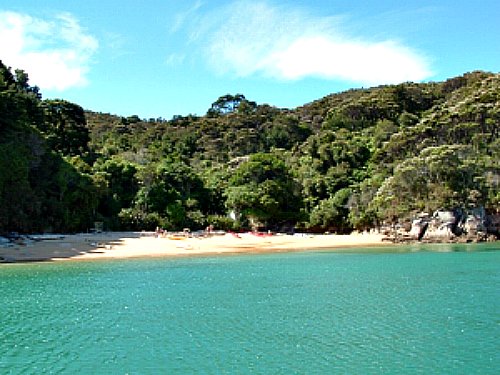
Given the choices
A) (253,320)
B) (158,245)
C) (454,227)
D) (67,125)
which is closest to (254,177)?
(158,245)

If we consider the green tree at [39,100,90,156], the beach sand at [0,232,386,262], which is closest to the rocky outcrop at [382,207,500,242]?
the beach sand at [0,232,386,262]

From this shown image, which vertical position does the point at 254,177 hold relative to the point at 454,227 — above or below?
above

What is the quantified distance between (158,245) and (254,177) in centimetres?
1766

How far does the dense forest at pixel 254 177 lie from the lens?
44281 mm

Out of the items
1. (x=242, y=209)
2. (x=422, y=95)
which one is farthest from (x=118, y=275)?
(x=422, y=95)

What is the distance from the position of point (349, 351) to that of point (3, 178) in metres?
33.9

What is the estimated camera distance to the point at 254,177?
2260 inches

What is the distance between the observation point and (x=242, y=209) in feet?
182

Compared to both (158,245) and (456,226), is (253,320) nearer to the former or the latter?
Result: (158,245)

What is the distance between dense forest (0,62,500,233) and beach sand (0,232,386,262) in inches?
143

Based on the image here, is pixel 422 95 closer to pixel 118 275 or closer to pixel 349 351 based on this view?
pixel 118 275

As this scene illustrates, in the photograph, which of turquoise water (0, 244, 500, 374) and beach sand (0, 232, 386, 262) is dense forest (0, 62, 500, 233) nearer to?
beach sand (0, 232, 386, 262)

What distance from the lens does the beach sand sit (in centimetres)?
3691

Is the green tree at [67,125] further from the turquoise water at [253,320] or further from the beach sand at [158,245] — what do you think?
the turquoise water at [253,320]
